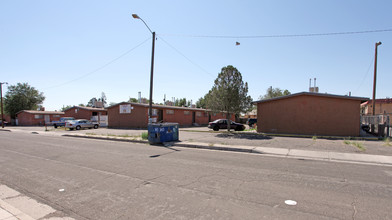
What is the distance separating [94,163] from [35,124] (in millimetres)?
50906

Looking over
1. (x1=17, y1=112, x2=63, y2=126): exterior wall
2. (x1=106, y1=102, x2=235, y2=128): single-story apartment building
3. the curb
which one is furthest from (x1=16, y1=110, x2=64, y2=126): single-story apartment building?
the curb

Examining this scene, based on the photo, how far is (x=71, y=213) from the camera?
3955 mm

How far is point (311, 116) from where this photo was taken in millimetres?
17984

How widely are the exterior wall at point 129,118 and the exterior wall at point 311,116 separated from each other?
53.3 feet

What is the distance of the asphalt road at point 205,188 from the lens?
3912 mm

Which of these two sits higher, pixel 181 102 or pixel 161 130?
pixel 181 102

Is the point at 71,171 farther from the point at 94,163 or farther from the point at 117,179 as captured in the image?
the point at 117,179

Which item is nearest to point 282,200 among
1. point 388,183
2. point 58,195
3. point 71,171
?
point 388,183

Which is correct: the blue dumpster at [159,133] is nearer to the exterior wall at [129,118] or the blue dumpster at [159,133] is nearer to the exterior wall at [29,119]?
the exterior wall at [129,118]

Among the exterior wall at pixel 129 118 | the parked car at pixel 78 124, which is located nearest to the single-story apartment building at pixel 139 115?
the exterior wall at pixel 129 118

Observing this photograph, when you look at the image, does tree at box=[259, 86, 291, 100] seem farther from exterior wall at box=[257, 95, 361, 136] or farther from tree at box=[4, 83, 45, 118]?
tree at box=[4, 83, 45, 118]

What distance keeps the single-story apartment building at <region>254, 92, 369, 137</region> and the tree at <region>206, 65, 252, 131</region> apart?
1845mm

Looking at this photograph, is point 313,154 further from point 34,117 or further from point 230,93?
point 34,117

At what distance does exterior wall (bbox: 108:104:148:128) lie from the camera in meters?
29.4
